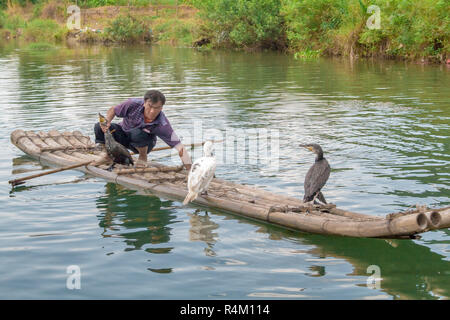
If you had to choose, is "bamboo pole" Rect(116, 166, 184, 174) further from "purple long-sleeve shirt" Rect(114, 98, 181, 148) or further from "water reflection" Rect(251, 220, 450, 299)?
"water reflection" Rect(251, 220, 450, 299)

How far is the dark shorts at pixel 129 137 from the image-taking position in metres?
7.47

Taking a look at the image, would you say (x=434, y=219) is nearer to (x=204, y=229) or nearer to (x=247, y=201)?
(x=247, y=201)

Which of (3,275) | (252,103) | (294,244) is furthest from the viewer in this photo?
(252,103)

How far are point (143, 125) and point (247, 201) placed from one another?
1.83 meters

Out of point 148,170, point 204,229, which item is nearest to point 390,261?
point 204,229

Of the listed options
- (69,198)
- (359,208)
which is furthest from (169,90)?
(359,208)

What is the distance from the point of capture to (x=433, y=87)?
48.6 ft

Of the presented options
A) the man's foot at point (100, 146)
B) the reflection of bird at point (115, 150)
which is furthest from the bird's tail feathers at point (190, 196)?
the man's foot at point (100, 146)

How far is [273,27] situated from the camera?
27656 millimetres

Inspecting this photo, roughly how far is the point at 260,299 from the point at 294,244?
1.09 meters

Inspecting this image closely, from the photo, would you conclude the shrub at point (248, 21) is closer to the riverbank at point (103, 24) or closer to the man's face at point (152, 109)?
the riverbank at point (103, 24)

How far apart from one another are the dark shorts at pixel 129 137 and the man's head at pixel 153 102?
378 millimetres

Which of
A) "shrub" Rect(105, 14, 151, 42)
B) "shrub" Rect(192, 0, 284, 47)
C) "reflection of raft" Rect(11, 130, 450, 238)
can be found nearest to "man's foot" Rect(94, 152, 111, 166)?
"reflection of raft" Rect(11, 130, 450, 238)
